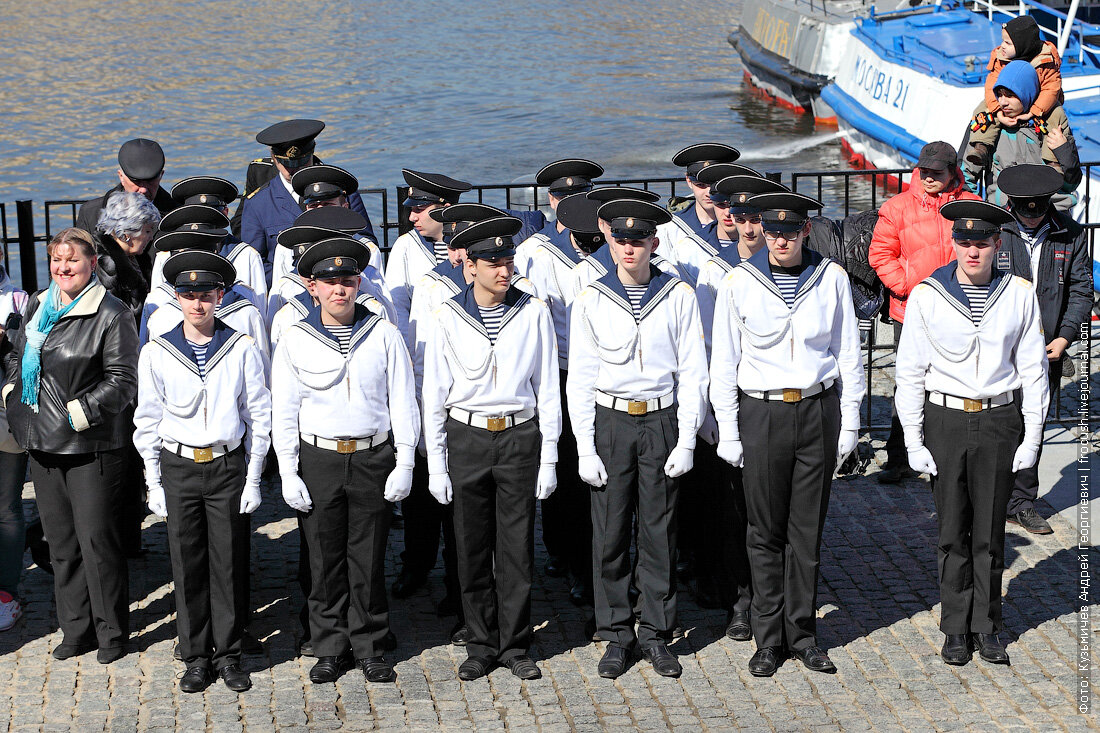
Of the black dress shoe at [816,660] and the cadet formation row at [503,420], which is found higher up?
the cadet formation row at [503,420]

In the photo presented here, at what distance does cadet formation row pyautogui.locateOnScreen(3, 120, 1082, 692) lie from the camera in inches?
236

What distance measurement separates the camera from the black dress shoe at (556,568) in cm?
739

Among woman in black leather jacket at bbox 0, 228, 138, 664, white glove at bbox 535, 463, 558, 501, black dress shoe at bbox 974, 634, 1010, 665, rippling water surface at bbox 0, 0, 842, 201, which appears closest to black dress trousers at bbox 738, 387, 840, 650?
black dress shoe at bbox 974, 634, 1010, 665

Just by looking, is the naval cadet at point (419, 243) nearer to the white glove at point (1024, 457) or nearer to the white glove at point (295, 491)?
the white glove at point (295, 491)

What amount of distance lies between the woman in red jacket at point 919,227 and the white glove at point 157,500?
4.14m

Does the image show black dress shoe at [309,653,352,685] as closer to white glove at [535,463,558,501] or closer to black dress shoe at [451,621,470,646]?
black dress shoe at [451,621,470,646]

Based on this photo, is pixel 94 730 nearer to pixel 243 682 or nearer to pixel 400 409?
pixel 243 682

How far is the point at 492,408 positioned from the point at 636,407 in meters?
0.65

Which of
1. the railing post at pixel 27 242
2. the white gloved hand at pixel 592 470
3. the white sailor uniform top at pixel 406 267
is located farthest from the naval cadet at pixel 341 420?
the railing post at pixel 27 242

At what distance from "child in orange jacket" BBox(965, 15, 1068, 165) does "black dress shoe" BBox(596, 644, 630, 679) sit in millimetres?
4210

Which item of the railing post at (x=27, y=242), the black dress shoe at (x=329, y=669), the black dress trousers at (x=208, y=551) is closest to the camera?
the black dress trousers at (x=208, y=551)

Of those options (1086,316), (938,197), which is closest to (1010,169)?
(938,197)

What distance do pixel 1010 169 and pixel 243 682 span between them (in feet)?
15.6

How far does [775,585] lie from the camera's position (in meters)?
6.32
